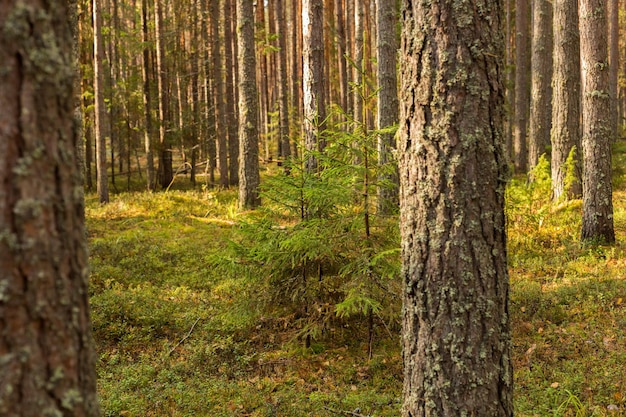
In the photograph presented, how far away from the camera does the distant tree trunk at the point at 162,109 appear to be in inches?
685

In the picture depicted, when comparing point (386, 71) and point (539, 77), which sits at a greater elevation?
point (539, 77)

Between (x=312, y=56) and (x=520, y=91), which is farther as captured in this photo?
(x=520, y=91)

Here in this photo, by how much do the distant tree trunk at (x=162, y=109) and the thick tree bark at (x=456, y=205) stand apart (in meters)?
15.6

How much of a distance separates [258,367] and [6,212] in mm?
4873

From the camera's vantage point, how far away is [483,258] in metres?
3.41

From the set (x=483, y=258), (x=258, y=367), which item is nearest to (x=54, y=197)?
(x=483, y=258)

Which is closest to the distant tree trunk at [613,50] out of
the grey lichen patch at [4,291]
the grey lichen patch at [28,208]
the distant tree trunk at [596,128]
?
the distant tree trunk at [596,128]

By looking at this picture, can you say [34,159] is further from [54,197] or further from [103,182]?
[103,182]

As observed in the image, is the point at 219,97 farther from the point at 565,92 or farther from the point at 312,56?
the point at 565,92

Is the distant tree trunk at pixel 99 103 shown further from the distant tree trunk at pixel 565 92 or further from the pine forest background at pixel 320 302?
the distant tree trunk at pixel 565 92

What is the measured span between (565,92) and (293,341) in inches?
347

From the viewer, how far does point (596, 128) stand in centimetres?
884

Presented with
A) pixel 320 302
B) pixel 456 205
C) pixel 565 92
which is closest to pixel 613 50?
pixel 565 92

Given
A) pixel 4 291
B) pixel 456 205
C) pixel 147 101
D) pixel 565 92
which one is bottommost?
pixel 4 291
